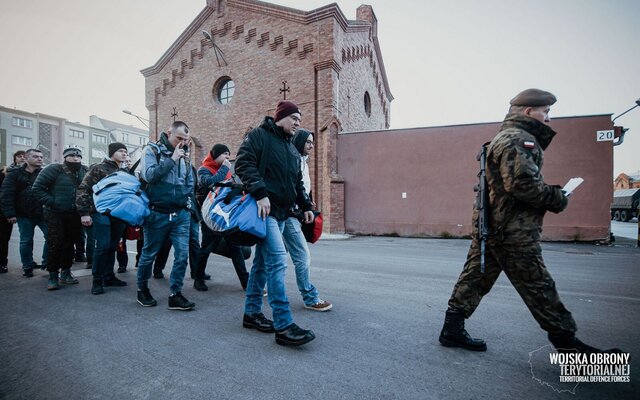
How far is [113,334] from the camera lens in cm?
289

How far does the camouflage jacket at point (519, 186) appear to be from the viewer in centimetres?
224

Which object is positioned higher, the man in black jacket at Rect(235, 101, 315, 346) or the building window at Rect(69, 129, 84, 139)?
the building window at Rect(69, 129, 84, 139)

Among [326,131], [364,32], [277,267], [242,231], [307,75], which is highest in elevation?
→ [364,32]

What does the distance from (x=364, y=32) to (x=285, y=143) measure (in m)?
17.2

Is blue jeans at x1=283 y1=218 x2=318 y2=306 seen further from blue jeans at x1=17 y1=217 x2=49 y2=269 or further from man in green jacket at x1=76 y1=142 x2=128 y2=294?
blue jeans at x1=17 y1=217 x2=49 y2=269

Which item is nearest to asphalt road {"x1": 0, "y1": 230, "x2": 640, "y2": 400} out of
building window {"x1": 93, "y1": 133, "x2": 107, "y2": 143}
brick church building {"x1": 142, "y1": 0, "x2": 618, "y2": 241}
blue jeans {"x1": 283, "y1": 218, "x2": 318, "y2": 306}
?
blue jeans {"x1": 283, "y1": 218, "x2": 318, "y2": 306}

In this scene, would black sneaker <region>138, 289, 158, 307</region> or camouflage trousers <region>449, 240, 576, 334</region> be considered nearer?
camouflage trousers <region>449, 240, 576, 334</region>

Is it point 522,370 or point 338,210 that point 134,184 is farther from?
point 338,210

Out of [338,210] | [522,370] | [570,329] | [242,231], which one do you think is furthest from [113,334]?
[338,210]

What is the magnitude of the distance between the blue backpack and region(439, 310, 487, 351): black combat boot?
3283 millimetres

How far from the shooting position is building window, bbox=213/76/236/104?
53.5 ft

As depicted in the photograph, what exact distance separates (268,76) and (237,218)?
1374 centimetres

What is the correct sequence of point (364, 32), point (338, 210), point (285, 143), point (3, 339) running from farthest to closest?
point (364, 32) → point (338, 210) → point (285, 143) → point (3, 339)

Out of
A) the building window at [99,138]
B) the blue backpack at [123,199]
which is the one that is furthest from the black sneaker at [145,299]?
the building window at [99,138]
